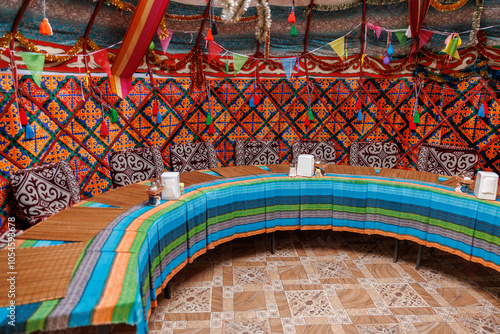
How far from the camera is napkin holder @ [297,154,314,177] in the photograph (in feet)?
9.92

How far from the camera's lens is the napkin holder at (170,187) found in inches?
90.1

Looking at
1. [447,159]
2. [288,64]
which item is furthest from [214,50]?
[447,159]

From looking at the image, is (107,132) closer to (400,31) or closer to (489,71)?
(400,31)

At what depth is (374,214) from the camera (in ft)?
9.55

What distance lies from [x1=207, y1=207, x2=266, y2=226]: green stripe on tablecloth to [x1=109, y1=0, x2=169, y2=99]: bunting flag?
61.6 inches

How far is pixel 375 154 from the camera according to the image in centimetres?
404

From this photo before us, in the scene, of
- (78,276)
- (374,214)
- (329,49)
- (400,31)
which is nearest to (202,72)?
(329,49)

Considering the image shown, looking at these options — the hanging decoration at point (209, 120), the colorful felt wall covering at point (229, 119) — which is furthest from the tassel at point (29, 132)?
the hanging decoration at point (209, 120)

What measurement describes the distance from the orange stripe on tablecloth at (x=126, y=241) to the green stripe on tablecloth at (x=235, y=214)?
89 cm

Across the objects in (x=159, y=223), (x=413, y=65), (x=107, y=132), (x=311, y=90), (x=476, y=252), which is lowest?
(x=476, y=252)

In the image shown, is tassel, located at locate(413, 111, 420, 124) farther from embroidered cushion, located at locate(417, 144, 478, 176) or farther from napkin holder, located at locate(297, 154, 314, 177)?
napkin holder, located at locate(297, 154, 314, 177)

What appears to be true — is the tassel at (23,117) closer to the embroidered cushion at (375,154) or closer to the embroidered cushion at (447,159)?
the embroidered cushion at (375,154)

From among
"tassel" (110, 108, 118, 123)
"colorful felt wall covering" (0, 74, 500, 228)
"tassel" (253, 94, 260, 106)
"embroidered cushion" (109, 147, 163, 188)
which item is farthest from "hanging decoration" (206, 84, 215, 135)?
"tassel" (110, 108, 118, 123)

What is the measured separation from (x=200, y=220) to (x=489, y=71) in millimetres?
3831
